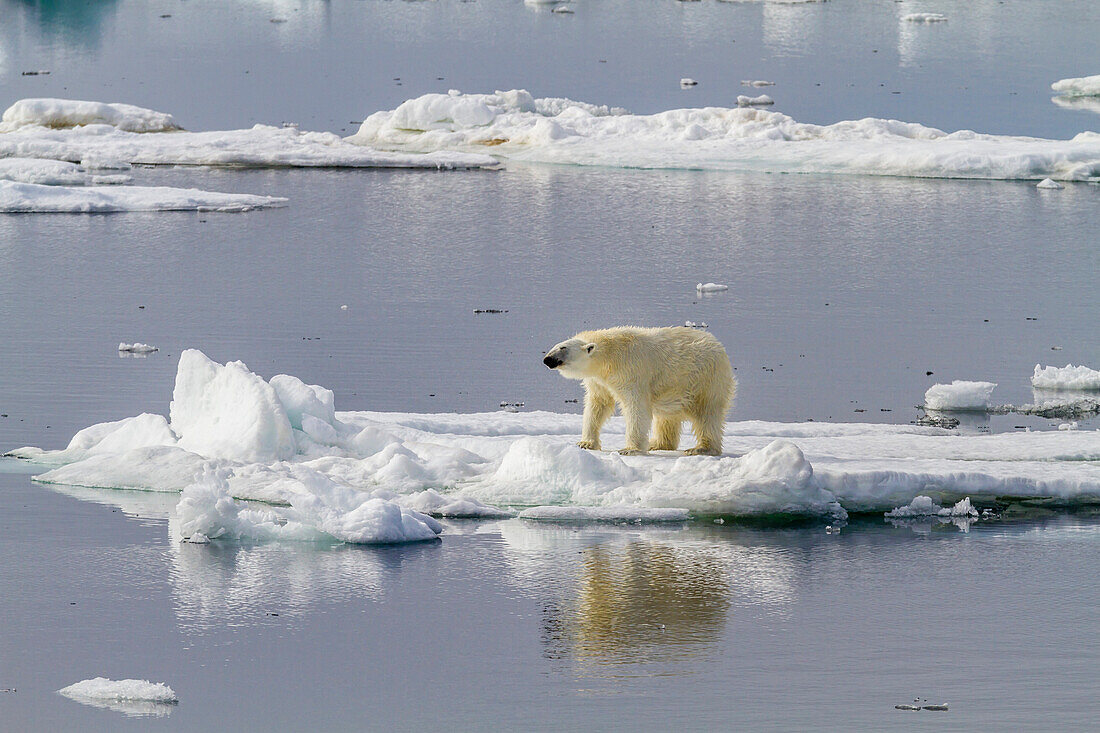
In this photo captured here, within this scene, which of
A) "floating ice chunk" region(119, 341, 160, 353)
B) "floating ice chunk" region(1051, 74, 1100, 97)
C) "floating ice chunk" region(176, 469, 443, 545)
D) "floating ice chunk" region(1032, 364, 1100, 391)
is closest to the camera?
"floating ice chunk" region(176, 469, 443, 545)

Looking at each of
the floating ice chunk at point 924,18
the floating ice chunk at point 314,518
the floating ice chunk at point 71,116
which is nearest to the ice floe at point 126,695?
the floating ice chunk at point 314,518

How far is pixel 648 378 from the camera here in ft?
32.3

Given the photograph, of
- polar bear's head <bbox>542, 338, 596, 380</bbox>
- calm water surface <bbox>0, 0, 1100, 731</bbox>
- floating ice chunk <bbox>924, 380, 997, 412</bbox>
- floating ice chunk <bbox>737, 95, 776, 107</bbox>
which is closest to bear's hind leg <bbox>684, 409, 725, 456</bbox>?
polar bear's head <bbox>542, 338, 596, 380</bbox>

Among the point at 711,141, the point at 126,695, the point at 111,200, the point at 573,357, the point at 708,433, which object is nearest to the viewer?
the point at 126,695

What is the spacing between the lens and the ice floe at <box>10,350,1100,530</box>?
8781 mm

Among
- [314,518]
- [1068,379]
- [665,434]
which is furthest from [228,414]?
[1068,379]

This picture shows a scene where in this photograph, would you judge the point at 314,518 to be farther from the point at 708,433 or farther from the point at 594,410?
the point at 708,433

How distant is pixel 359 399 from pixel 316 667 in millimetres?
5801

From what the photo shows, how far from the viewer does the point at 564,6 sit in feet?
201

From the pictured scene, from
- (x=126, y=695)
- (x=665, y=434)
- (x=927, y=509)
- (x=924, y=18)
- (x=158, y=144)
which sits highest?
(x=924, y=18)

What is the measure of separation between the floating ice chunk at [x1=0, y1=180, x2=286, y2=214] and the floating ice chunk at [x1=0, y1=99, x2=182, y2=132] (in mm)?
5649

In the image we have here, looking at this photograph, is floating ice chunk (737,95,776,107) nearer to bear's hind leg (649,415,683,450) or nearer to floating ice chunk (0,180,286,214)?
floating ice chunk (0,180,286,214)

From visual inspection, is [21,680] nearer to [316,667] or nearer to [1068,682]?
[316,667]

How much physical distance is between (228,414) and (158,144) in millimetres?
19929
